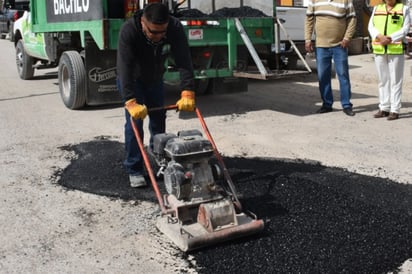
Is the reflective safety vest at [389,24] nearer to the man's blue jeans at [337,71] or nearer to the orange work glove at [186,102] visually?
the man's blue jeans at [337,71]

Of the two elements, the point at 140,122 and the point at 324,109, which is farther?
the point at 324,109

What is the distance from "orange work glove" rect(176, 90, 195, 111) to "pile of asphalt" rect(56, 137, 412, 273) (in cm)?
92

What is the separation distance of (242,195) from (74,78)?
4730 millimetres

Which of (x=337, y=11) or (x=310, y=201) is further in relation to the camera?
(x=337, y=11)

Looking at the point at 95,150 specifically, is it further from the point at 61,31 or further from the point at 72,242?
the point at 61,31

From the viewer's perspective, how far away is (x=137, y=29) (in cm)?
440

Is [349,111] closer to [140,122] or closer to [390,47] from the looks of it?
[390,47]

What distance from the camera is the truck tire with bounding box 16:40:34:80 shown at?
495 inches

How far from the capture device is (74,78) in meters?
8.55

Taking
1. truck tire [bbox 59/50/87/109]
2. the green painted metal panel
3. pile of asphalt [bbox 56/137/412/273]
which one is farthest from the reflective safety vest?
truck tire [bbox 59/50/87/109]

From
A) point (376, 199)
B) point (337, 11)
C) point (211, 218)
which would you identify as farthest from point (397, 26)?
point (211, 218)

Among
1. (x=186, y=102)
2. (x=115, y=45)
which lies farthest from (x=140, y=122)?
(x=115, y=45)

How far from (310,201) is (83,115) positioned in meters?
5.01

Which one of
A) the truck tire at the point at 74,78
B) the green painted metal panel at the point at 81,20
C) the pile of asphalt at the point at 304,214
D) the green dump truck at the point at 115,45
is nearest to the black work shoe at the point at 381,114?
the green dump truck at the point at 115,45
